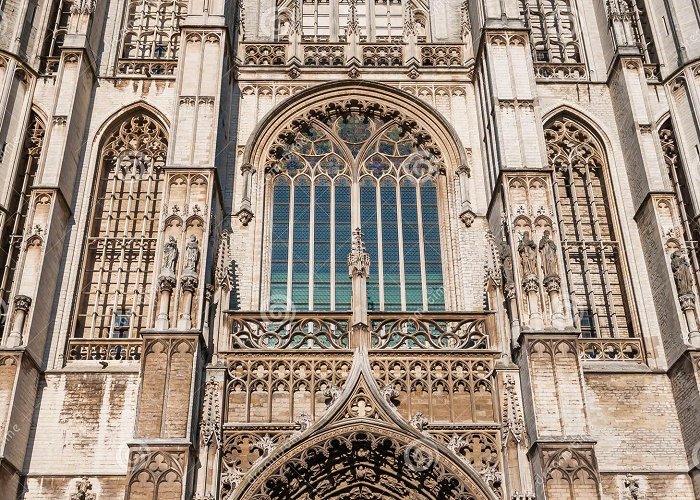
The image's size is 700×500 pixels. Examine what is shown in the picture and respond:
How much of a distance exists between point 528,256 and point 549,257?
0.37 metres

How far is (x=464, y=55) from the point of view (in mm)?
20938

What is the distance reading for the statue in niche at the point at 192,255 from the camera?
619 inches

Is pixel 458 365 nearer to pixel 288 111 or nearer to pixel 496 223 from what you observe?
pixel 496 223

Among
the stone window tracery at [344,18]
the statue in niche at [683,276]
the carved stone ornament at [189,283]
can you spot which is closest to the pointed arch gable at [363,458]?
the carved stone ornament at [189,283]

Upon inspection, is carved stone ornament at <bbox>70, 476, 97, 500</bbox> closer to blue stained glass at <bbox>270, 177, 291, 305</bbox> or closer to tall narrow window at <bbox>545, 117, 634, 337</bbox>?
blue stained glass at <bbox>270, 177, 291, 305</bbox>

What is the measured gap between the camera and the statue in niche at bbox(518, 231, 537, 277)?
15922 mm

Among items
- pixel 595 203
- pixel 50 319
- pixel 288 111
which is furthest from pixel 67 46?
pixel 595 203

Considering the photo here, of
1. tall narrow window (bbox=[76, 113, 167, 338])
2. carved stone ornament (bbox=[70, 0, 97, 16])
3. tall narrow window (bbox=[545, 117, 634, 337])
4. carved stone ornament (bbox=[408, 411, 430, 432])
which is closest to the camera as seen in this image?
carved stone ornament (bbox=[408, 411, 430, 432])

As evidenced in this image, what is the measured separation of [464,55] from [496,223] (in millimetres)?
5235

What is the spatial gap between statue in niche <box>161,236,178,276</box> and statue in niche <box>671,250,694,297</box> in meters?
9.27

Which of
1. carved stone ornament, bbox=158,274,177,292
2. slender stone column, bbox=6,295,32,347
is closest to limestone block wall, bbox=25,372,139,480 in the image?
slender stone column, bbox=6,295,32,347

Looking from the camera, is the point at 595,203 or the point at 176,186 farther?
the point at 595,203

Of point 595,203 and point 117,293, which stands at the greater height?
point 595,203

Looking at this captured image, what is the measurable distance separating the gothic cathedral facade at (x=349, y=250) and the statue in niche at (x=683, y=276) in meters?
0.06
